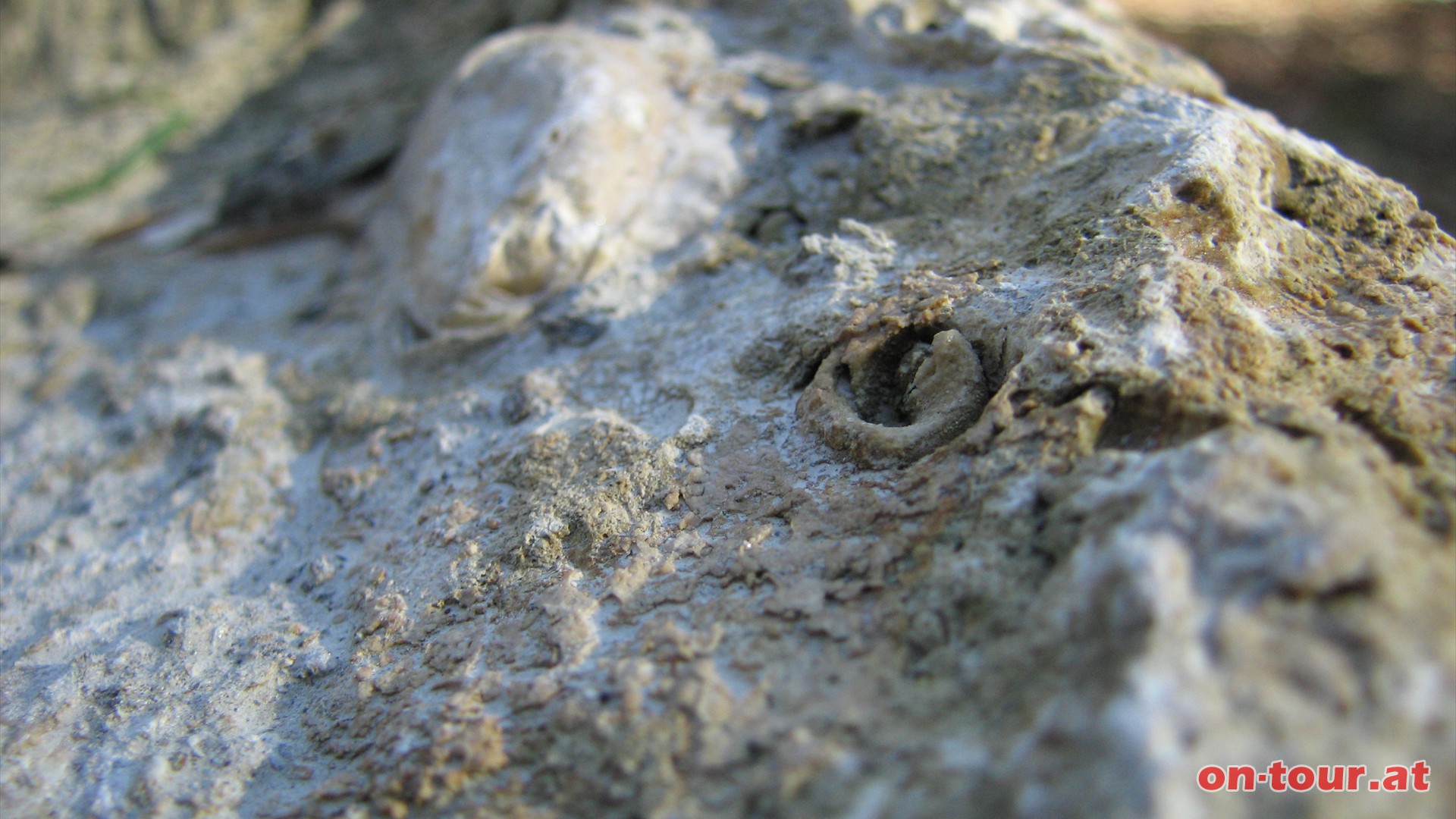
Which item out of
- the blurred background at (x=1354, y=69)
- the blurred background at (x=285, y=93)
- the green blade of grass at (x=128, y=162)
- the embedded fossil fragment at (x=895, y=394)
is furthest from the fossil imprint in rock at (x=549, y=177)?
the blurred background at (x=1354, y=69)

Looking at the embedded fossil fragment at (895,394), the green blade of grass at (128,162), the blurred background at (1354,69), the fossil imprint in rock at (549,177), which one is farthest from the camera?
the blurred background at (1354,69)

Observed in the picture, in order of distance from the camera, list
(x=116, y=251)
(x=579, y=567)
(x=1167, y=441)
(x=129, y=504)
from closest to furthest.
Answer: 1. (x=1167, y=441)
2. (x=579, y=567)
3. (x=129, y=504)
4. (x=116, y=251)

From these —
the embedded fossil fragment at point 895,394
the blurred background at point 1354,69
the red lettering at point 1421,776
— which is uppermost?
the red lettering at point 1421,776

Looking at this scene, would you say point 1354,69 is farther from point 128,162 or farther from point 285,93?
point 128,162

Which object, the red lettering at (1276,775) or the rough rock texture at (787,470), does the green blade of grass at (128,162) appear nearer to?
the rough rock texture at (787,470)

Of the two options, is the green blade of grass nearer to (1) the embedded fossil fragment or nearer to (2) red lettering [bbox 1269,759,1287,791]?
(1) the embedded fossil fragment

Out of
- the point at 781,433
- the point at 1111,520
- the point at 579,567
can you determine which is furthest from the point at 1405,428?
the point at 579,567

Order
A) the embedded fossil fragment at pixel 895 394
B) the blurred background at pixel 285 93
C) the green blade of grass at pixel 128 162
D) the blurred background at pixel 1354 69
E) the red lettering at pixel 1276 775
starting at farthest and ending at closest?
the blurred background at pixel 1354 69 < the green blade of grass at pixel 128 162 < the blurred background at pixel 285 93 < the embedded fossil fragment at pixel 895 394 < the red lettering at pixel 1276 775

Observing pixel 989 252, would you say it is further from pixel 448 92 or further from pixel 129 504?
pixel 129 504
